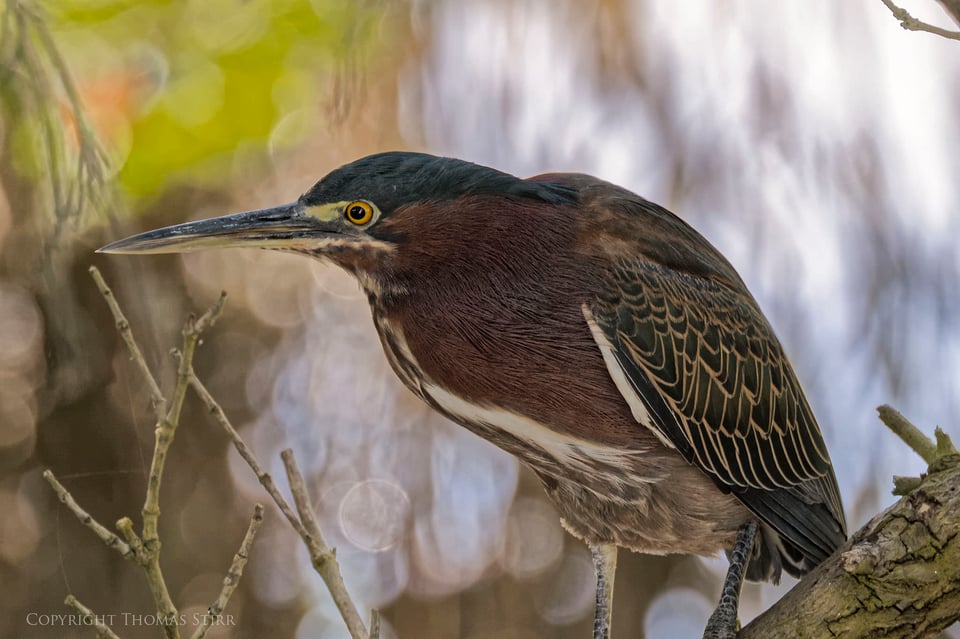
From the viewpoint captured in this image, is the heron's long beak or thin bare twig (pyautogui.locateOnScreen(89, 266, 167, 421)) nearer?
thin bare twig (pyautogui.locateOnScreen(89, 266, 167, 421))

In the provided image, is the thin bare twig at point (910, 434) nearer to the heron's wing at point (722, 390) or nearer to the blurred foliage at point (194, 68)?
the heron's wing at point (722, 390)

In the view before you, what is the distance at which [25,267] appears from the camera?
3.80 m

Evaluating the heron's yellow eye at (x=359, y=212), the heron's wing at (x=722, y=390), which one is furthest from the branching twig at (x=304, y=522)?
the heron's wing at (x=722, y=390)

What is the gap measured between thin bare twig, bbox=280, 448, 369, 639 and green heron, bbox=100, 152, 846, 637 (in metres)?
0.45

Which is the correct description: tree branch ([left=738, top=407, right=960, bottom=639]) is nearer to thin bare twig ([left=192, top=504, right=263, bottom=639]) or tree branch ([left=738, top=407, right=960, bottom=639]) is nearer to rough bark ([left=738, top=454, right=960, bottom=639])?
rough bark ([left=738, top=454, right=960, bottom=639])

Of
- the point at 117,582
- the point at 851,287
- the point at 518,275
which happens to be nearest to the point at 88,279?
the point at 117,582

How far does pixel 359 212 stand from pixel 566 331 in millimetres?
591

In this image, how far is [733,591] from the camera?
2.69 meters

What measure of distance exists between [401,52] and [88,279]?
1501 mm

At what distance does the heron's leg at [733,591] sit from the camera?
255cm

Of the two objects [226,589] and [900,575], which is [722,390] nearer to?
[900,575]

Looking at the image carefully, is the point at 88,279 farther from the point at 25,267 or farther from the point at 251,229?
the point at 251,229

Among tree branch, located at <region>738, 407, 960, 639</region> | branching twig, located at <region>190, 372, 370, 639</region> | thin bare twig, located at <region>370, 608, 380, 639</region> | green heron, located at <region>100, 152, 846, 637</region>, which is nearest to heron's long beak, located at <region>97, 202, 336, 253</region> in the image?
green heron, located at <region>100, 152, 846, 637</region>

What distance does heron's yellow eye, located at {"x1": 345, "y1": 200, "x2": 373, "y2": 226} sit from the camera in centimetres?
253
